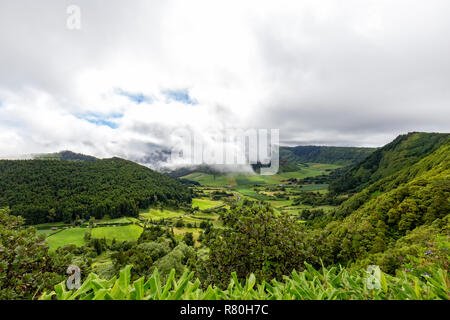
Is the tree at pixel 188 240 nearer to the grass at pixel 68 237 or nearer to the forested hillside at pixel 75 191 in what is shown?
the grass at pixel 68 237

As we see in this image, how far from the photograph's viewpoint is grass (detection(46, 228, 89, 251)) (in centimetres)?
7369

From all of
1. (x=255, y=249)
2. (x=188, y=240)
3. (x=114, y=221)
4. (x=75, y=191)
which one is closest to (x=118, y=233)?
(x=114, y=221)

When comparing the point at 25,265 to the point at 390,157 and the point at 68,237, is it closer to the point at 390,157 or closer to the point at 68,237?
the point at 68,237

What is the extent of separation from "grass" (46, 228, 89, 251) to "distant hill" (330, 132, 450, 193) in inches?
6690

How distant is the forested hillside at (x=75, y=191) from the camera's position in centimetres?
10494

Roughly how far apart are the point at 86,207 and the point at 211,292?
142 meters

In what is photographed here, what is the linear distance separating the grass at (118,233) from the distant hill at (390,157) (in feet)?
488

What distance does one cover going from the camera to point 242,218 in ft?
24.9

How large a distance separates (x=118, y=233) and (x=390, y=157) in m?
219

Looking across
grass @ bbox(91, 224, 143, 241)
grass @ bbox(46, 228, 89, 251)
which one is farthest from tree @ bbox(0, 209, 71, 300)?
grass @ bbox(91, 224, 143, 241)

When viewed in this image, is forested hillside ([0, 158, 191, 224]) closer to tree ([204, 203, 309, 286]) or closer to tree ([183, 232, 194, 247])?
tree ([183, 232, 194, 247])
